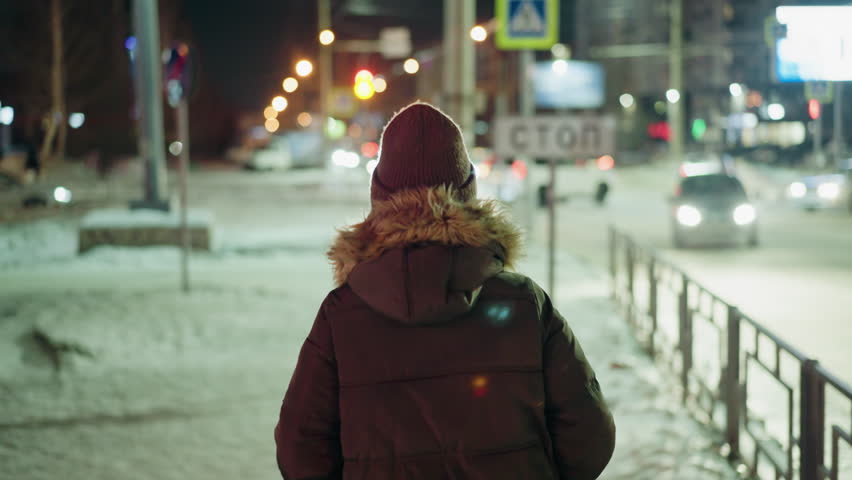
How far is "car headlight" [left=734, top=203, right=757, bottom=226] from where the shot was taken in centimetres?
1978

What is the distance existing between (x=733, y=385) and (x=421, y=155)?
394 cm

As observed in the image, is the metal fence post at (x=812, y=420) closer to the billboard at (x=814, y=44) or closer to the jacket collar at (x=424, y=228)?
the jacket collar at (x=424, y=228)

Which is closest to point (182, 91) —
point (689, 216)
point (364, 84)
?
point (689, 216)

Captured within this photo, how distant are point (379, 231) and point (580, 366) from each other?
589mm

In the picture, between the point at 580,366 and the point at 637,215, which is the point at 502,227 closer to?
the point at 580,366

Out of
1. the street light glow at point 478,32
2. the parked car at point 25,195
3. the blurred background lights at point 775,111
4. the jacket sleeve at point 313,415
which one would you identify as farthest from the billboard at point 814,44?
the blurred background lights at point 775,111

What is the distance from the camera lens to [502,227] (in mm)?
2654

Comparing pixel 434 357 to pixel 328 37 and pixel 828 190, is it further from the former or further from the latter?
pixel 328 37

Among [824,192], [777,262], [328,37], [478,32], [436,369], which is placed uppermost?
[328,37]

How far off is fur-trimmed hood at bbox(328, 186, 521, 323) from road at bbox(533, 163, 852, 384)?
6605mm

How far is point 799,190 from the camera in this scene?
29594 mm

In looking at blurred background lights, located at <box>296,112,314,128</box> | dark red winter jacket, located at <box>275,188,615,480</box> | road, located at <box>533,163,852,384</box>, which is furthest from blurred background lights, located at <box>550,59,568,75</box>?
blurred background lights, located at <box>296,112,314,128</box>

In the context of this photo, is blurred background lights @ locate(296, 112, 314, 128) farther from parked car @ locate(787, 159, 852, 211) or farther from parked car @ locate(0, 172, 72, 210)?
parked car @ locate(787, 159, 852, 211)

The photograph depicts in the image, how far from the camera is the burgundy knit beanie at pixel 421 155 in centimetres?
262
